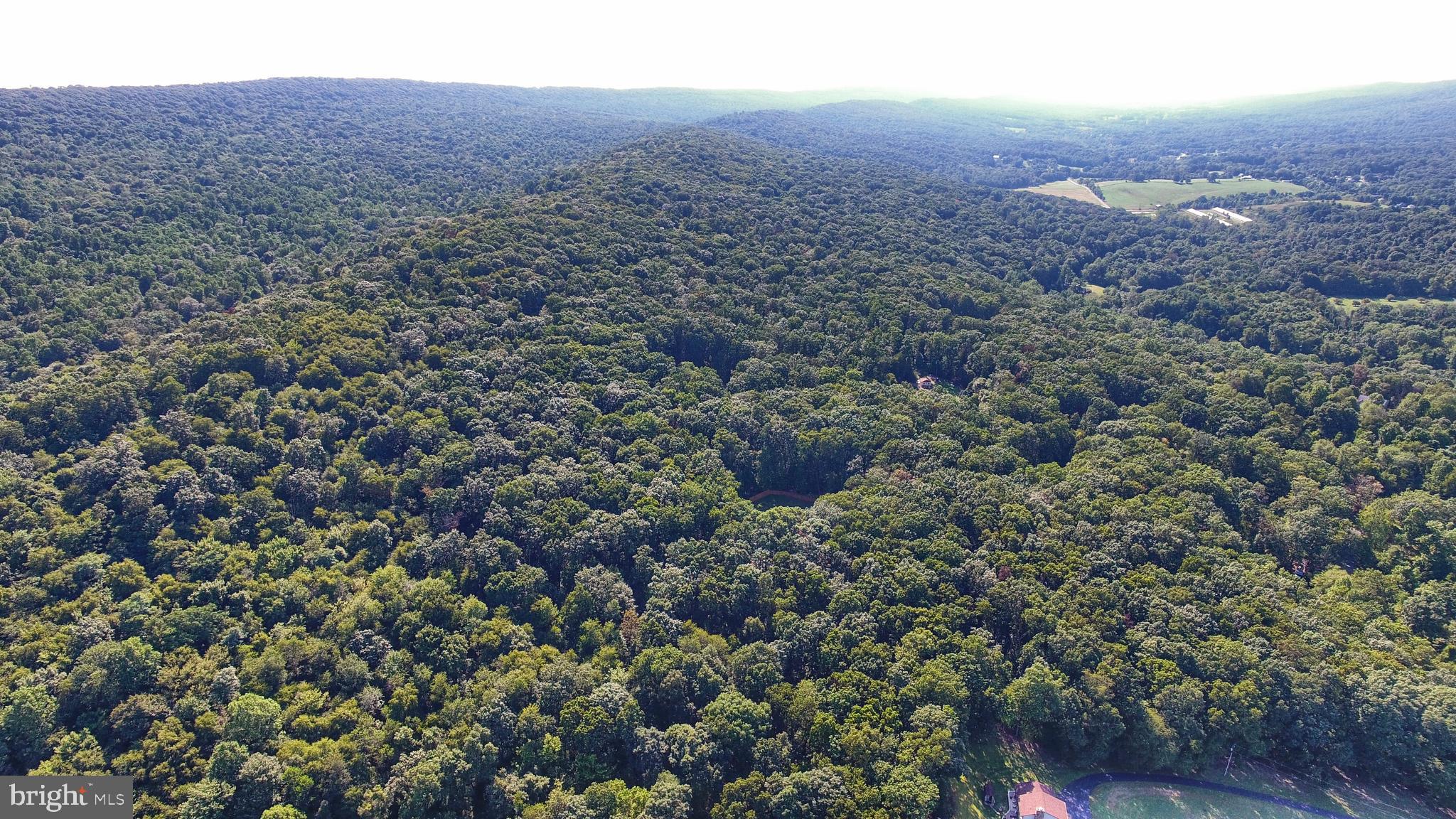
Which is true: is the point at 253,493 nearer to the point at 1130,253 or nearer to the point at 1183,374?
the point at 1183,374

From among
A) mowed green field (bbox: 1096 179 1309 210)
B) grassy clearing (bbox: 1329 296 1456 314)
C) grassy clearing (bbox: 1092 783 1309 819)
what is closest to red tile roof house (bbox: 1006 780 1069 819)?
grassy clearing (bbox: 1092 783 1309 819)

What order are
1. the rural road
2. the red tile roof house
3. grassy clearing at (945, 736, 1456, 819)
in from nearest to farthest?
the red tile roof house, grassy clearing at (945, 736, 1456, 819), the rural road

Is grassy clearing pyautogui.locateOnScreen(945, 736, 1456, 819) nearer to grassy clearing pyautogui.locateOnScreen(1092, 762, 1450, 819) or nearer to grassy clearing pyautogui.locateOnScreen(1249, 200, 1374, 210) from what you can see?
grassy clearing pyautogui.locateOnScreen(1092, 762, 1450, 819)

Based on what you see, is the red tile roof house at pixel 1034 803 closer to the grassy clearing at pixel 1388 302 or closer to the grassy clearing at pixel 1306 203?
the grassy clearing at pixel 1388 302

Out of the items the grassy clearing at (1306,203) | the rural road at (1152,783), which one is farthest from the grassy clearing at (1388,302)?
the rural road at (1152,783)

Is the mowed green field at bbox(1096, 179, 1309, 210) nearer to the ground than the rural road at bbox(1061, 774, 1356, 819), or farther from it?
farther from it

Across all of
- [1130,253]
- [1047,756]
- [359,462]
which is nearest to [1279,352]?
[1130,253]

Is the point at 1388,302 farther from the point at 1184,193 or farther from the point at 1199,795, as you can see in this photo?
the point at 1199,795
